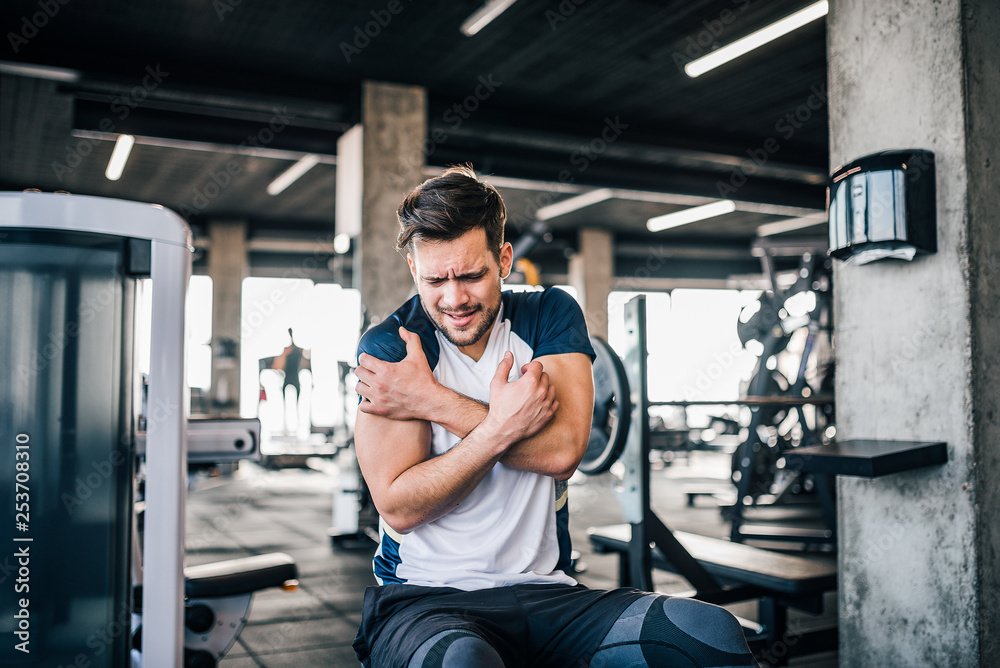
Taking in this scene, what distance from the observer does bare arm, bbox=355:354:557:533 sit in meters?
1.19

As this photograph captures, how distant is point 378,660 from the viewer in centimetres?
116

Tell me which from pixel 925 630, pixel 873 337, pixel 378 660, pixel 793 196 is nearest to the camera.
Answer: pixel 378 660

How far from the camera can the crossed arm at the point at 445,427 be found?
3.91ft

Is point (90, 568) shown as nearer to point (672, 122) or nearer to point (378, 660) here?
point (378, 660)

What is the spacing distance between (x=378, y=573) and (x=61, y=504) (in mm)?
522

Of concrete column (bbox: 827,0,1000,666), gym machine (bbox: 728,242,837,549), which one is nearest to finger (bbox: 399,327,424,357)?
concrete column (bbox: 827,0,1000,666)

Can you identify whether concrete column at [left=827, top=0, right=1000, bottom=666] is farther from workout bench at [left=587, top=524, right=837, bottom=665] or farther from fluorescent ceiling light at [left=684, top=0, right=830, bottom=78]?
fluorescent ceiling light at [left=684, top=0, right=830, bottom=78]

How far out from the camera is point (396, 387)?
1229 millimetres

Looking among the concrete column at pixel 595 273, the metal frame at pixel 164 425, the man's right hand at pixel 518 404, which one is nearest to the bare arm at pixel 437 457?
the man's right hand at pixel 518 404

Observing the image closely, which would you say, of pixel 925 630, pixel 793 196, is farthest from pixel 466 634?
pixel 793 196

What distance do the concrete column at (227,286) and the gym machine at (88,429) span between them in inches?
393

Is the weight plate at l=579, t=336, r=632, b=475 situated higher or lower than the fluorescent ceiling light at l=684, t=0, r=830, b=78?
lower

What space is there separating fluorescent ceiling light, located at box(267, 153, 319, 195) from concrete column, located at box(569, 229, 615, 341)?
15.7 feet

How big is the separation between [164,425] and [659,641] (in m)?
0.88
